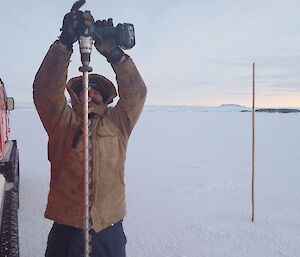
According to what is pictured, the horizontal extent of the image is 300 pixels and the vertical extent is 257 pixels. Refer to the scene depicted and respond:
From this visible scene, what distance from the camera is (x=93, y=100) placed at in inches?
86.6

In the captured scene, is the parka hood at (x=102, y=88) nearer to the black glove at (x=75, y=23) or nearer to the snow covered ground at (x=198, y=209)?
the black glove at (x=75, y=23)

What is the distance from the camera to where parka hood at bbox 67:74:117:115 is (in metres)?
2.13

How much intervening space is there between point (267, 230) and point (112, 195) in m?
3.32

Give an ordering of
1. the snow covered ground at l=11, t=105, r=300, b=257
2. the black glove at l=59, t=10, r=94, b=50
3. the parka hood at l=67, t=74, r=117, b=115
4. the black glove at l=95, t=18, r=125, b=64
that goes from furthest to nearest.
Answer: the snow covered ground at l=11, t=105, r=300, b=257 < the parka hood at l=67, t=74, r=117, b=115 < the black glove at l=95, t=18, r=125, b=64 < the black glove at l=59, t=10, r=94, b=50

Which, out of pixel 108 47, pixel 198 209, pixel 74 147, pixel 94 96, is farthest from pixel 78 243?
pixel 198 209

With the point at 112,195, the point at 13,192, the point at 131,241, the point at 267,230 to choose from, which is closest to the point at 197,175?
the point at 267,230

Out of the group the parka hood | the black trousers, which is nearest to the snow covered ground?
the black trousers

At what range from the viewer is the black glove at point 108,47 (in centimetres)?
199

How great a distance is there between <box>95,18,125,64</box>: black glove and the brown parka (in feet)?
0.17

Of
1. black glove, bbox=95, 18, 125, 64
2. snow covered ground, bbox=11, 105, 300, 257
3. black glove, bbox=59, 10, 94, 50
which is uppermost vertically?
black glove, bbox=59, 10, 94, 50

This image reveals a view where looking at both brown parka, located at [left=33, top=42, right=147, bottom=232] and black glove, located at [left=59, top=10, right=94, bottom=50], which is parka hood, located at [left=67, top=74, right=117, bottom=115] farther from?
black glove, located at [left=59, top=10, right=94, bottom=50]

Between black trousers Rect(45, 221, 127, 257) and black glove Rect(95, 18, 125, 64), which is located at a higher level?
black glove Rect(95, 18, 125, 64)

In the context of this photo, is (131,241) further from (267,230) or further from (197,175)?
(197,175)

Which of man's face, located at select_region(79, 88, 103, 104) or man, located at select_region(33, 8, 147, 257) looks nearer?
man, located at select_region(33, 8, 147, 257)
